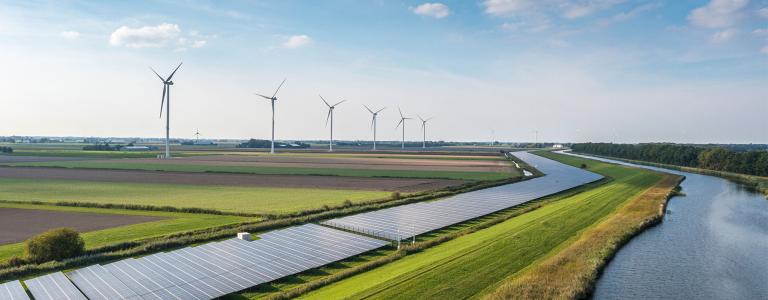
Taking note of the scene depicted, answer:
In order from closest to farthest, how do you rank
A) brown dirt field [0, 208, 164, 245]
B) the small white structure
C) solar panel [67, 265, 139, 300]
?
1. solar panel [67, 265, 139, 300]
2. the small white structure
3. brown dirt field [0, 208, 164, 245]

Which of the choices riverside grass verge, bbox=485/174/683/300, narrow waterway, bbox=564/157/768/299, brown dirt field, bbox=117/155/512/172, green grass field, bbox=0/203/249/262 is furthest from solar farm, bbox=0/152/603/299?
brown dirt field, bbox=117/155/512/172

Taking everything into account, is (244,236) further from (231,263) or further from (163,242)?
(231,263)

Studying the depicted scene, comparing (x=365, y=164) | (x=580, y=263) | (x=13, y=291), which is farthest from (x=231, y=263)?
(x=365, y=164)

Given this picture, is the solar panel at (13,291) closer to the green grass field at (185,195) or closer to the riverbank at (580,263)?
the riverbank at (580,263)

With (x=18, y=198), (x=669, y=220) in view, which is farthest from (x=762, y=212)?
(x=18, y=198)

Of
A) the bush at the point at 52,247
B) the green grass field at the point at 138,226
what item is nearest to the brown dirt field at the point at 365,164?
the green grass field at the point at 138,226

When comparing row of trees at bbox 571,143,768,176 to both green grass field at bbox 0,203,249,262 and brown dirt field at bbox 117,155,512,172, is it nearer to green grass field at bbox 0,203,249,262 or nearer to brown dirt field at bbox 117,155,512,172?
brown dirt field at bbox 117,155,512,172
